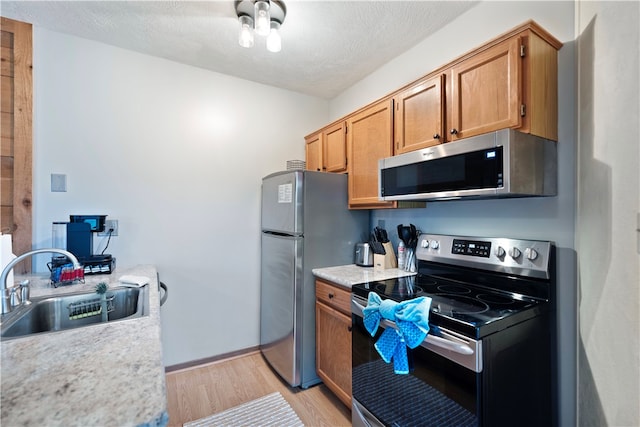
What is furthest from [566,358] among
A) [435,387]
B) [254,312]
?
[254,312]

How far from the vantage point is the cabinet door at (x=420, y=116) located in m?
1.58

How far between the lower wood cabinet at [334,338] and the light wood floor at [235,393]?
13 centimetres

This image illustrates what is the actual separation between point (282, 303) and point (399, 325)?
1.19 metres

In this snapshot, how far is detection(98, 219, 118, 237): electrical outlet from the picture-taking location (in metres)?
2.08

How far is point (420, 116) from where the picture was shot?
66.8 inches

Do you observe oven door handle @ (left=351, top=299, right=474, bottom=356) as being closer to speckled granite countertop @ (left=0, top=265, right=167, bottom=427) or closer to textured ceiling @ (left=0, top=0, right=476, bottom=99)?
speckled granite countertop @ (left=0, top=265, right=167, bottom=427)

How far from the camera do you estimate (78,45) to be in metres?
2.02

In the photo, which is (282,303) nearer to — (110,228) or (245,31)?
(110,228)

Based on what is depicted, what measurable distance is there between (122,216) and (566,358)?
2.84 metres

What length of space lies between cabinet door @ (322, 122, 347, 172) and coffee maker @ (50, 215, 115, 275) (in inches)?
69.0

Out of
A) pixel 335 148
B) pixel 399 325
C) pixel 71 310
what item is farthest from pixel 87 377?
pixel 335 148

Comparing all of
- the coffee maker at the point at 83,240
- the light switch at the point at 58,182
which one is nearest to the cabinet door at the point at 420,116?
the coffee maker at the point at 83,240

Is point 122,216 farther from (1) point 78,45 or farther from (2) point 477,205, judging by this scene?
(2) point 477,205

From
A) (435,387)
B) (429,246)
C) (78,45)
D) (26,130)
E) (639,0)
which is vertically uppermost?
(78,45)
